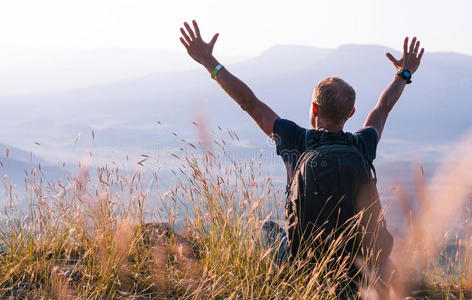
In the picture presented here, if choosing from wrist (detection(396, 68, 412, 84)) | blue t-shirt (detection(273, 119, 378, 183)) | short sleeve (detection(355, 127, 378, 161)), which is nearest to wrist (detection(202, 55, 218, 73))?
blue t-shirt (detection(273, 119, 378, 183))

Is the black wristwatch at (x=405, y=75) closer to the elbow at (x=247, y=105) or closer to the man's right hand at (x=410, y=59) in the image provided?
the man's right hand at (x=410, y=59)

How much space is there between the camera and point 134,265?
3.45 metres

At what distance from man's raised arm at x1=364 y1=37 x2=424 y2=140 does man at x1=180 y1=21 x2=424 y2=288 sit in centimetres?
34

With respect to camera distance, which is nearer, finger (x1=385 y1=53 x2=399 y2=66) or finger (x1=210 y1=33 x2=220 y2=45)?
finger (x1=210 y1=33 x2=220 y2=45)

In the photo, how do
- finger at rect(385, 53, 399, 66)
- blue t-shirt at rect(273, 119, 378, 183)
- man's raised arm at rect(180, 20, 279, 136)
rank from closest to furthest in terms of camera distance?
blue t-shirt at rect(273, 119, 378, 183)
man's raised arm at rect(180, 20, 279, 136)
finger at rect(385, 53, 399, 66)

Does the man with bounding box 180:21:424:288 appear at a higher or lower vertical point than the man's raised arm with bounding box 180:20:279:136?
lower

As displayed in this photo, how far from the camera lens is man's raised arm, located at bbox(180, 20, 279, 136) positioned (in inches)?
128

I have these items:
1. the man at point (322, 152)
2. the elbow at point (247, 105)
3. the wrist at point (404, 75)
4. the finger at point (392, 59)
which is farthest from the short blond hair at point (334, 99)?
the finger at point (392, 59)

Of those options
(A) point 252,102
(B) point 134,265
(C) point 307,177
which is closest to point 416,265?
A: (C) point 307,177

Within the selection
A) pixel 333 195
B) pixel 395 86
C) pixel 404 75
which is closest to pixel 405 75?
pixel 404 75

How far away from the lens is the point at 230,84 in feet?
11.0

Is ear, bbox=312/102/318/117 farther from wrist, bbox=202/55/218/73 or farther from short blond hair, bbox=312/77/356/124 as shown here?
wrist, bbox=202/55/218/73

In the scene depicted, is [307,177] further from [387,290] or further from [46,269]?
[46,269]

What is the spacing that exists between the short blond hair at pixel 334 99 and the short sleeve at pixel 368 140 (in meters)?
0.38
